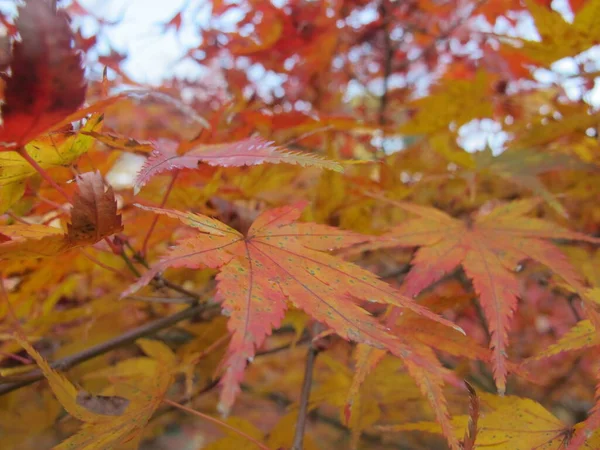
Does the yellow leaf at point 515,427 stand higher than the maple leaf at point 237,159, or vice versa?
the maple leaf at point 237,159

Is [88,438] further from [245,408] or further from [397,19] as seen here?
[397,19]

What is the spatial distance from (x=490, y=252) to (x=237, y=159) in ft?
1.10

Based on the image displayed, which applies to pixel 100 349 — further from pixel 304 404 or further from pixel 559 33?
pixel 559 33

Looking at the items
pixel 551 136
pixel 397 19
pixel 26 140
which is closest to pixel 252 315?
pixel 26 140

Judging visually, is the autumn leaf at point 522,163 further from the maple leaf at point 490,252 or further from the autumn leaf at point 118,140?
the autumn leaf at point 118,140

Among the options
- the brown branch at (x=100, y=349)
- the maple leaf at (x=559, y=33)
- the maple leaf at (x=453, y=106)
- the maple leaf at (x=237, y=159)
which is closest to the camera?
the maple leaf at (x=237, y=159)

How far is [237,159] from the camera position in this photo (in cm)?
44

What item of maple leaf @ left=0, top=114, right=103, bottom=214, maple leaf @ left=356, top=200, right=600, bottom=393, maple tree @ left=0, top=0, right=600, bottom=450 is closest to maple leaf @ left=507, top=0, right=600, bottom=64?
maple tree @ left=0, top=0, right=600, bottom=450

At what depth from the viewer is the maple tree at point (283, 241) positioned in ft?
1.28

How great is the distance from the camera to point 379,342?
14.0 inches

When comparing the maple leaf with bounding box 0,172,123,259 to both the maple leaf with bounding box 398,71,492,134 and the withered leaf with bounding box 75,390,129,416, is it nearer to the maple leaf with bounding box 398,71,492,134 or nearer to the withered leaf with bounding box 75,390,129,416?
the withered leaf with bounding box 75,390,129,416

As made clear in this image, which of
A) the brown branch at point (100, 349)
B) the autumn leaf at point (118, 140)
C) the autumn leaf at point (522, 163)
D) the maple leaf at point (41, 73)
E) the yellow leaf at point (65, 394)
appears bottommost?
the autumn leaf at point (522, 163)

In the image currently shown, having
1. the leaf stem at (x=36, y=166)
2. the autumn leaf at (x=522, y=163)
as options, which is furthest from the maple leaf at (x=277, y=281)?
the autumn leaf at (x=522, y=163)

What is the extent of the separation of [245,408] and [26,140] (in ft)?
4.57
